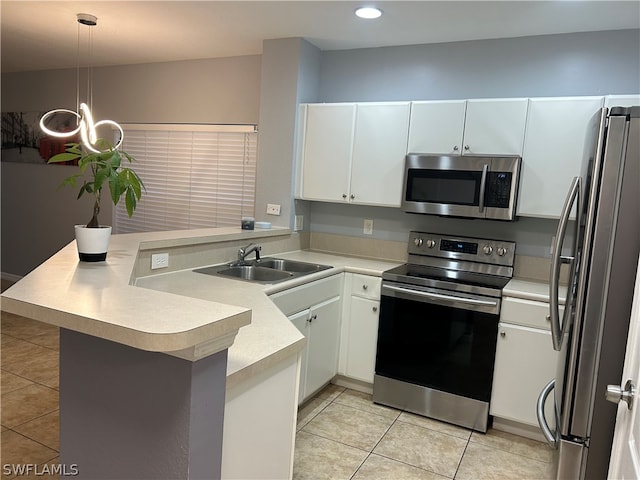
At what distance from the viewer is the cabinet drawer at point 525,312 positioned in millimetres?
2693

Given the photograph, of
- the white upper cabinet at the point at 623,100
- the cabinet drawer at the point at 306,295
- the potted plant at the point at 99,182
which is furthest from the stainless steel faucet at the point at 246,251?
the white upper cabinet at the point at 623,100

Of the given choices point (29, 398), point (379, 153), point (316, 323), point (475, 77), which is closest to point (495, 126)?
point (475, 77)

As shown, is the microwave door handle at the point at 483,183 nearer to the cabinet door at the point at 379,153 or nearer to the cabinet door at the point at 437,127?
the cabinet door at the point at 437,127

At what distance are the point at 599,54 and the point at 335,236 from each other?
2176mm

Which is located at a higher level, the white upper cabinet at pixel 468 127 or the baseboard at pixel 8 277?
the white upper cabinet at pixel 468 127

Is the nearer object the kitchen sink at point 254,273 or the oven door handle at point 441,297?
the oven door handle at point 441,297

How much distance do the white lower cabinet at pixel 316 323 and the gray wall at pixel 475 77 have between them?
826mm

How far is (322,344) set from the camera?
3082 millimetres

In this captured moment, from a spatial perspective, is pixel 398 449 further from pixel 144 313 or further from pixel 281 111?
pixel 281 111

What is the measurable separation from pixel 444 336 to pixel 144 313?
7.14 feet

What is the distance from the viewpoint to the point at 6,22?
11.6ft

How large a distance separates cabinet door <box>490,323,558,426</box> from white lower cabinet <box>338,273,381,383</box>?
2.59ft

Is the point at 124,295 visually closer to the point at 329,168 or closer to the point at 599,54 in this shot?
the point at 329,168

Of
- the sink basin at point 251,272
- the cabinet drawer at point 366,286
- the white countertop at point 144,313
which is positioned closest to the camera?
the white countertop at point 144,313
